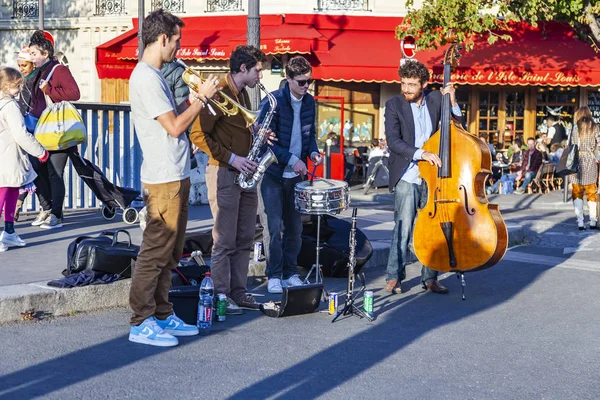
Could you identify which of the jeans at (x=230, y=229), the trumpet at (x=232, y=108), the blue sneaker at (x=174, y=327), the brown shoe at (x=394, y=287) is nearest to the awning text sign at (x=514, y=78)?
the brown shoe at (x=394, y=287)

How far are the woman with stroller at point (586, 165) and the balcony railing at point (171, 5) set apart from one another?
1342 centimetres

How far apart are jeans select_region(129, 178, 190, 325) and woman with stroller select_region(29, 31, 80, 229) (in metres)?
4.09

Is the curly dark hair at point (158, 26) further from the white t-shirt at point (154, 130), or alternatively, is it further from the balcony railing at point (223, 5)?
the balcony railing at point (223, 5)

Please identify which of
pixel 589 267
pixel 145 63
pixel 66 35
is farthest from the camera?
pixel 66 35

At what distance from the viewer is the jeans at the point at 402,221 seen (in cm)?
819

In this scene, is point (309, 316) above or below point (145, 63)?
below

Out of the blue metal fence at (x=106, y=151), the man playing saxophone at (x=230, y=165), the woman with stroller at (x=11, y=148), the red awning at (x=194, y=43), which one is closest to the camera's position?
the man playing saxophone at (x=230, y=165)

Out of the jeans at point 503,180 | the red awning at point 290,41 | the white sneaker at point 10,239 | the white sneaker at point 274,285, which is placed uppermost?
the red awning at point 290,41

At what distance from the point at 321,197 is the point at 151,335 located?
1.77 meters

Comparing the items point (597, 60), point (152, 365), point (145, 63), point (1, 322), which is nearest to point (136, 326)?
point (152, 365)

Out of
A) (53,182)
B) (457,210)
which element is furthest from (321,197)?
(53,182)

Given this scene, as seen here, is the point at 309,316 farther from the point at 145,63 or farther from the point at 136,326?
the point at 145,63

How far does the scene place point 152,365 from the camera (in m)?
5.62

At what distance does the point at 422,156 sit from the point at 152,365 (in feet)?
10.1
